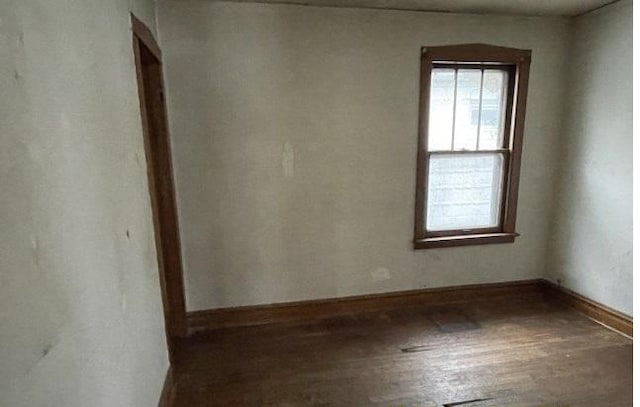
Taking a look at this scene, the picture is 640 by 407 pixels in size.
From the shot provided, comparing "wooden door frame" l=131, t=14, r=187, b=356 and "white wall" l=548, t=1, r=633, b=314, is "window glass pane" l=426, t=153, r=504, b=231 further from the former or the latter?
"wooden door frame" l=131, t=14, r=187, b=356

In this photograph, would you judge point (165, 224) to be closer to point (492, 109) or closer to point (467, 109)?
point (467, 109)

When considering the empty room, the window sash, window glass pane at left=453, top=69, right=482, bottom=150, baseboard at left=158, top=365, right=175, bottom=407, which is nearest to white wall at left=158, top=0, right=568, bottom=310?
the empty room

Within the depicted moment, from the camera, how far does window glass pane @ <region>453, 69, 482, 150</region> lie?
3.00 meters

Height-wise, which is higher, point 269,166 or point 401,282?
point 269,166

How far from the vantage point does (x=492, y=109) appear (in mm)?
3086

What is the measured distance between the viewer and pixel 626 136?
2.68 meters

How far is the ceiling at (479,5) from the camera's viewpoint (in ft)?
8.52

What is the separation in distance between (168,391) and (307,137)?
1.82m

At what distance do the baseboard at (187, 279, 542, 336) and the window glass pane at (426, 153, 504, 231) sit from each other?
567mm

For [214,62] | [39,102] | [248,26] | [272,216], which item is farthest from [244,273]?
[39,102]

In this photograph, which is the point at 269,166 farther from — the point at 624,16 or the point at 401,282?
the point at 624,16

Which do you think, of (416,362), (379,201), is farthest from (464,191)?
(416,362)

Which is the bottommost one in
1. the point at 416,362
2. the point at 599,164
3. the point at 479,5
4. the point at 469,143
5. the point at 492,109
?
the point at 416,362

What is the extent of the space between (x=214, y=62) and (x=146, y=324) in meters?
1.72
